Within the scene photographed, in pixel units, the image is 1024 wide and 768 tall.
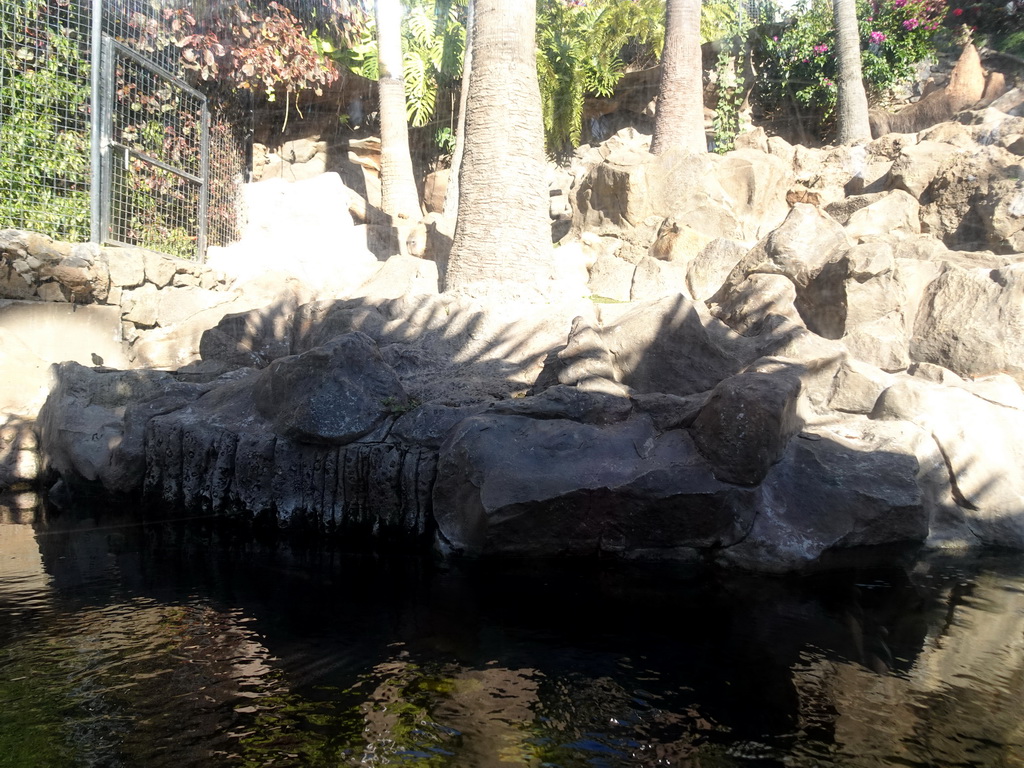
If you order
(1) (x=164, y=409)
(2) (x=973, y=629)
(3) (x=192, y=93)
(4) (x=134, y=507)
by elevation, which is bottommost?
(2) (x=973, y=629)

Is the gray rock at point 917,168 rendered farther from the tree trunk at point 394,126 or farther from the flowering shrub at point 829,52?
the tree trunk at point 394,126

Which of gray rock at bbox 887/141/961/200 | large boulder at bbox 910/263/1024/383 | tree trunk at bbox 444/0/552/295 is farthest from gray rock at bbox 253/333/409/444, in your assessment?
gray rock at bbox 887/141/961/200

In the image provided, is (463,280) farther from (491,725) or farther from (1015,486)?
(491,725)

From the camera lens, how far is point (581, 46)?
58.9ft

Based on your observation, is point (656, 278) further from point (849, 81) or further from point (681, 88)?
point (849, 81)

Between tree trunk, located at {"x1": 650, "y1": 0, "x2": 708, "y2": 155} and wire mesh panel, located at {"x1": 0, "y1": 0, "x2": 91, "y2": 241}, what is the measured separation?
9.83m

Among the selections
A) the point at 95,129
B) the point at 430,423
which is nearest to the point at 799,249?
the point at 430,423

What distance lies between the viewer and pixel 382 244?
562 inches

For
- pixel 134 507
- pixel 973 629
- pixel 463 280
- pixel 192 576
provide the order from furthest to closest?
pixel 463 280 → pixel 134 507 → pixel 192 576 → pixel 973 629

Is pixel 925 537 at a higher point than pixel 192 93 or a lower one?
lower

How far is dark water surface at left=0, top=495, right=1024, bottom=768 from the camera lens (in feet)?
9.63

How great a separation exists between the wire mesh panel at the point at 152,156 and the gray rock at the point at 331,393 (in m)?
4.57

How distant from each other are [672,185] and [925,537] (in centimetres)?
900

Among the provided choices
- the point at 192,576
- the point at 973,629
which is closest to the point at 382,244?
the point at 192,576
